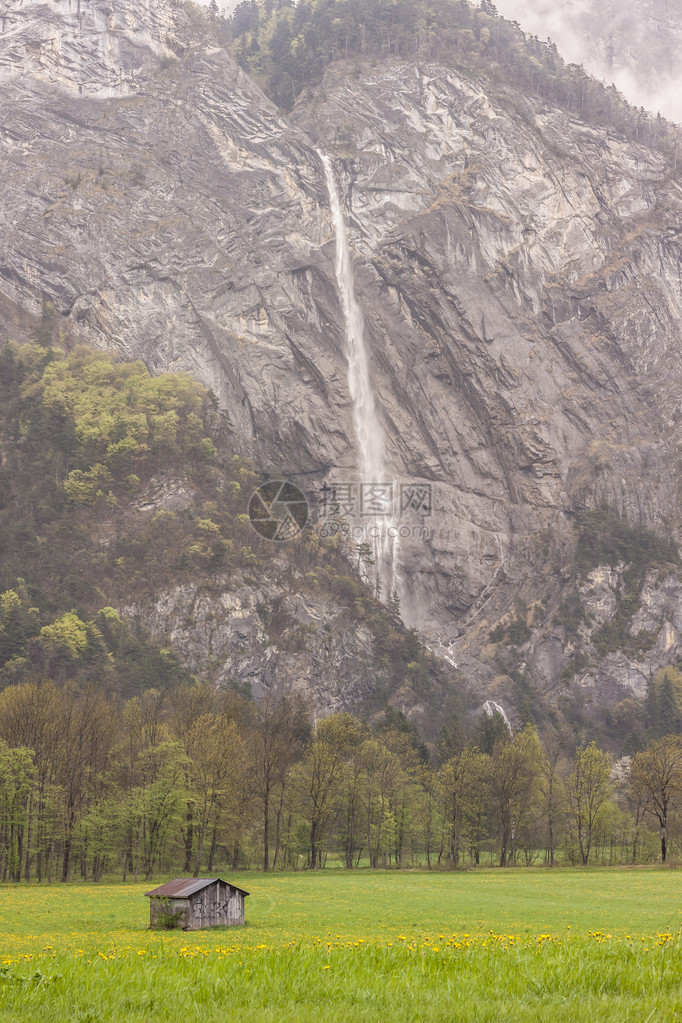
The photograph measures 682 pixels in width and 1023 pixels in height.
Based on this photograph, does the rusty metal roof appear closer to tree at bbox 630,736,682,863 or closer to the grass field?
the grass field

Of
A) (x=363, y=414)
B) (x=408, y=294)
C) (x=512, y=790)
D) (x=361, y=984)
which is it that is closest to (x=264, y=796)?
(x=512, y=790)

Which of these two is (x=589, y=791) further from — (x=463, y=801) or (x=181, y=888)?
(x=181, y=888)

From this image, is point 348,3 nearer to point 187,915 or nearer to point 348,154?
point 348,154

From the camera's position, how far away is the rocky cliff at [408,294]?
407ft

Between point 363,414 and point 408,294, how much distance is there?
73.0 feet

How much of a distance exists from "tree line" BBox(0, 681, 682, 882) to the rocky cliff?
52047mm

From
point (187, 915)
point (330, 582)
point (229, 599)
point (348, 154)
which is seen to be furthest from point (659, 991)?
point (348, 154)

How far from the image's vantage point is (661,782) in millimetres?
60094

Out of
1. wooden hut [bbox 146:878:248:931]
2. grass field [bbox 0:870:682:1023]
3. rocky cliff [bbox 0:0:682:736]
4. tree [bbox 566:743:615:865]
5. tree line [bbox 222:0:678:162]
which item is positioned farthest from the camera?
tree line [bbox 222:0:678:162]

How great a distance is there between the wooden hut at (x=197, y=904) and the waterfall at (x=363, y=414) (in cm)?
10154

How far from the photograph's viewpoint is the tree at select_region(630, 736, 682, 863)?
59875 mm

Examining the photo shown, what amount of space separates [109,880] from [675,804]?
44.3m

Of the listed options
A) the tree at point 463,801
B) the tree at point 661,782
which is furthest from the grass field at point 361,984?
the tree at point 661,782

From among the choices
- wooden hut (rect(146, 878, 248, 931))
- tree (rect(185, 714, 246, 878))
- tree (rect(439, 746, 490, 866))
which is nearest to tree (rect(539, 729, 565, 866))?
tree (rect(439, 746, 490, 866))
